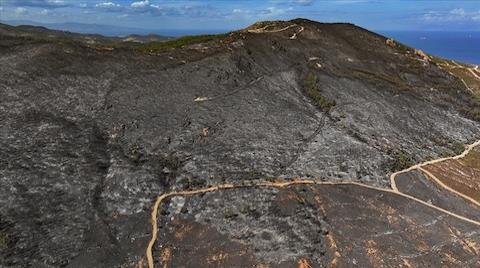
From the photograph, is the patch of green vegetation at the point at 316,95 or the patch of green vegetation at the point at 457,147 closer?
the patch of green vegetation at the point at 457,147

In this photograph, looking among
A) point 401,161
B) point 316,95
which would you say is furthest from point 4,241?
point 316,95

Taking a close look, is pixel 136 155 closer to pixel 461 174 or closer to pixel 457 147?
pixel 461 174

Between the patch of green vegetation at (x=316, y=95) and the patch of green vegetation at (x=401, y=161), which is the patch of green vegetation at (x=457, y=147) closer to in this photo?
the patch of green vegetation at (x=401, y=161)

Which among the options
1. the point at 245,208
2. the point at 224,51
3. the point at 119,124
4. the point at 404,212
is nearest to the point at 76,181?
the point at 119,124

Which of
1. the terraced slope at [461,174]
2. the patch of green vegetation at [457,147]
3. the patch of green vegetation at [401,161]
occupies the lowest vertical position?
the terraced slope at [461,174]

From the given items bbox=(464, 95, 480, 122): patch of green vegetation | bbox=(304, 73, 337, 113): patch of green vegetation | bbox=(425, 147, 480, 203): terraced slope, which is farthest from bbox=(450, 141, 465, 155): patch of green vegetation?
bbox=(304, 73, 337, 113): patch of green vegetation

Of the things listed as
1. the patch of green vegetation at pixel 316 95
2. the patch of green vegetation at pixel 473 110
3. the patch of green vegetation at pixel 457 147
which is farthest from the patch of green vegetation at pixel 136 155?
the patch of green vegetation at pixel 473 110
